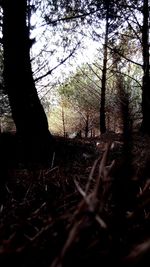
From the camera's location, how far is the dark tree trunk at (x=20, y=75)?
5.31 m

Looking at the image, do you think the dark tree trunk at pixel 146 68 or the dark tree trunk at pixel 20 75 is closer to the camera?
the dark tree trunk at pixel 20 75

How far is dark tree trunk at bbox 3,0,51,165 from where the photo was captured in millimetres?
5312

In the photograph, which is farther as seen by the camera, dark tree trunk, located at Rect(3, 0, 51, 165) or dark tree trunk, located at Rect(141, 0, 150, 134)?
dark tree trunk, located at Rect(141, 0, 150, 134)

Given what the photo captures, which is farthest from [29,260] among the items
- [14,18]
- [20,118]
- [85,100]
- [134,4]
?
[85,100]

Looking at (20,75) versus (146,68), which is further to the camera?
(146,68)

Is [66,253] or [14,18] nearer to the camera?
[66,253]

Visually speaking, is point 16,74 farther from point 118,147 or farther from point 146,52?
point 146,52

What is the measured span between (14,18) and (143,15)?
626 cm

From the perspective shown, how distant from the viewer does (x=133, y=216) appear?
69cm

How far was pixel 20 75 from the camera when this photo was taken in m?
5.31

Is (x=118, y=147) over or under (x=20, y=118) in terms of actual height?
under

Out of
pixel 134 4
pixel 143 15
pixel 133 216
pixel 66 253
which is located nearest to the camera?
pixel 66 253

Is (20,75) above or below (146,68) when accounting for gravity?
below

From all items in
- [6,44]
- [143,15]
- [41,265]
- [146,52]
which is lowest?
[41,265]
